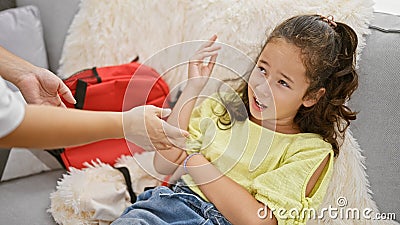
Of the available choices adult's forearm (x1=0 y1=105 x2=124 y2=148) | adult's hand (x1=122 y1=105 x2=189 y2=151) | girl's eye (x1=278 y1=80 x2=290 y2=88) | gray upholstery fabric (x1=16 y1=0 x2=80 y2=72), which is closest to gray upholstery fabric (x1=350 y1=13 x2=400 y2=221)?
girl's eye (x1=278 y1=80 x2=290 y2=88)

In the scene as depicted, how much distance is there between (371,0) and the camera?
1545mm

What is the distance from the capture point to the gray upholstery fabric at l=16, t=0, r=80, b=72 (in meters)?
1.94

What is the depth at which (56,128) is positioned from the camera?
0.95 meters

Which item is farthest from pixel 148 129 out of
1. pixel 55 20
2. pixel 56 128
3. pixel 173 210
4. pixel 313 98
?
pixel 55 20

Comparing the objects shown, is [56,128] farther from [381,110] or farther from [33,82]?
[381,110]

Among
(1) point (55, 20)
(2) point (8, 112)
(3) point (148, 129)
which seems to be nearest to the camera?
(2) point (8, 112)

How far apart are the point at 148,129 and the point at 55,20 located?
956 millimetres

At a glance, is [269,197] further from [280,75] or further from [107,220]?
[107,220]

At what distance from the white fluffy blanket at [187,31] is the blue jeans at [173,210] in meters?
0.19

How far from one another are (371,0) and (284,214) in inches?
25.4

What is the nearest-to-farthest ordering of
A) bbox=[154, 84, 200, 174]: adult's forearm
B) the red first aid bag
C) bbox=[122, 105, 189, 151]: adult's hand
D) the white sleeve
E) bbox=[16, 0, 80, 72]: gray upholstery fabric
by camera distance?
1. the white sleeve
2. bbox=[122, 105, 189, 151]: adult's hand
3. bbox=[154, 84, 200, 174]: adult's forearm
4. the red first aid bag
5. bbox=[16, 0, 80, 72]: gray upholstery fabric

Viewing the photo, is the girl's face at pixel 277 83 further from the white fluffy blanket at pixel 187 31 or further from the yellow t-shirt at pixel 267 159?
the white fluffy blanket at pixel 187 31

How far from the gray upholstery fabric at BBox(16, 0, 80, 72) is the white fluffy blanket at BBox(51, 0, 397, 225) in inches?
1.4

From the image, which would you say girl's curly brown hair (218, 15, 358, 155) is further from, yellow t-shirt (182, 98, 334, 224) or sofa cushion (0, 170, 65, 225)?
sofa cushion (0, 170, 65, 225)
